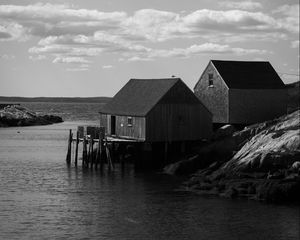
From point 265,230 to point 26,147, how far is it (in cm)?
5096

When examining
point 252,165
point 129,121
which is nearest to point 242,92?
point 129,121

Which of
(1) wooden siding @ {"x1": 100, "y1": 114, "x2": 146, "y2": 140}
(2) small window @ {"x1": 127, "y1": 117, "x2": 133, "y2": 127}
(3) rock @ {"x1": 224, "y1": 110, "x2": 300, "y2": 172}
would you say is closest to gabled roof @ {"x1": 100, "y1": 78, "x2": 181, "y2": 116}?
(2) small window @ {"x1": 127, "y1": 117, "x2": 133, "y2": 127}

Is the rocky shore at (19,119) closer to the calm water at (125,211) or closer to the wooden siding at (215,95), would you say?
the wooden siding at (215,95)

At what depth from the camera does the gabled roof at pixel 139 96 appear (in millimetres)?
52062

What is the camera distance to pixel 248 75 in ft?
191

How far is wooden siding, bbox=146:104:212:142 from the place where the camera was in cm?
5125

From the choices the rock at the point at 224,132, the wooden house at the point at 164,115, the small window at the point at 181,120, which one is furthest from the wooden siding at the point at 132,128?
the rock at the point at 224,132

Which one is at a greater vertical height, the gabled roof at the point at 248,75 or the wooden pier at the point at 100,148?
the gabled roof at the point at 248,75

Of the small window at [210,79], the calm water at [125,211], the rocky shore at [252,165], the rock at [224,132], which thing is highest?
the small window at [210,79]

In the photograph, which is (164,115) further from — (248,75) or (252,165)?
(252,165)

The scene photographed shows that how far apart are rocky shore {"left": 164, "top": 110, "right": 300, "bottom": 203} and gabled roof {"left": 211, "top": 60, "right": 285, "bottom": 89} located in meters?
6.94

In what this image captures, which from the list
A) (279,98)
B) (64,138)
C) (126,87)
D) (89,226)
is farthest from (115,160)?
(64,138)

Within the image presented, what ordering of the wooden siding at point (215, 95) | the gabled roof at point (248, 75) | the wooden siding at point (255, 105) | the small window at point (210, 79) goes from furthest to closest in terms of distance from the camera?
the small window at point (210, 79)
the gabled roof at point (248, 75)
the wooden siding at point (215, 95)
the wooden siding at point (255, 105)

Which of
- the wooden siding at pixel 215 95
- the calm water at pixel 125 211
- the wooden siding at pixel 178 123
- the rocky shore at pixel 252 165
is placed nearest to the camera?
the calm water at pixel 125 211
